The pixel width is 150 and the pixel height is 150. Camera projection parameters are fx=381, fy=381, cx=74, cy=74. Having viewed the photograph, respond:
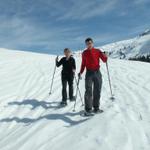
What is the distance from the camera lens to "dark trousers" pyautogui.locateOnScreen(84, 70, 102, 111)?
437 inches

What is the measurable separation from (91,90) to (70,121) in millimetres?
1197

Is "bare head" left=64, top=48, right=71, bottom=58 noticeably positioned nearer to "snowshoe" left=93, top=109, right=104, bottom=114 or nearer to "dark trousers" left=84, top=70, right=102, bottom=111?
"dark trousers" left=84, top=70, right=102, bottom=111

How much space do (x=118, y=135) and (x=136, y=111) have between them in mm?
2509

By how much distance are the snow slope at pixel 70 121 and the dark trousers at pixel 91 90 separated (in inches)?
16.2

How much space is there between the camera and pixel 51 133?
31.1 feet

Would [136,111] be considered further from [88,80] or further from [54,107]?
[54,107]

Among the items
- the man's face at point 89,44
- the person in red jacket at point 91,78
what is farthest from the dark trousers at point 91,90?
the man's face at point 89,44

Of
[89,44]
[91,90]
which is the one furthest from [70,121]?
[89,44]

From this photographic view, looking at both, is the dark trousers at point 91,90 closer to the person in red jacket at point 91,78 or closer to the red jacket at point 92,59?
the person in red jacket at point 91,78

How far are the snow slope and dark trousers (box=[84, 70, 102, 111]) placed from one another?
41 centimetres

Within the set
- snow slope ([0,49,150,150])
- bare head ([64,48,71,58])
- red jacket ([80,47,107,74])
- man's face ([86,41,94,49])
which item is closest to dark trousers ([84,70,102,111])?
red jacket ([80,47,107,74])

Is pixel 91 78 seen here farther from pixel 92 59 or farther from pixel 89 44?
pixel 89 44

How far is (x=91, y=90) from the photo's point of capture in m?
11.2

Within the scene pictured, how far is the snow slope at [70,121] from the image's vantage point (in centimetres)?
822
